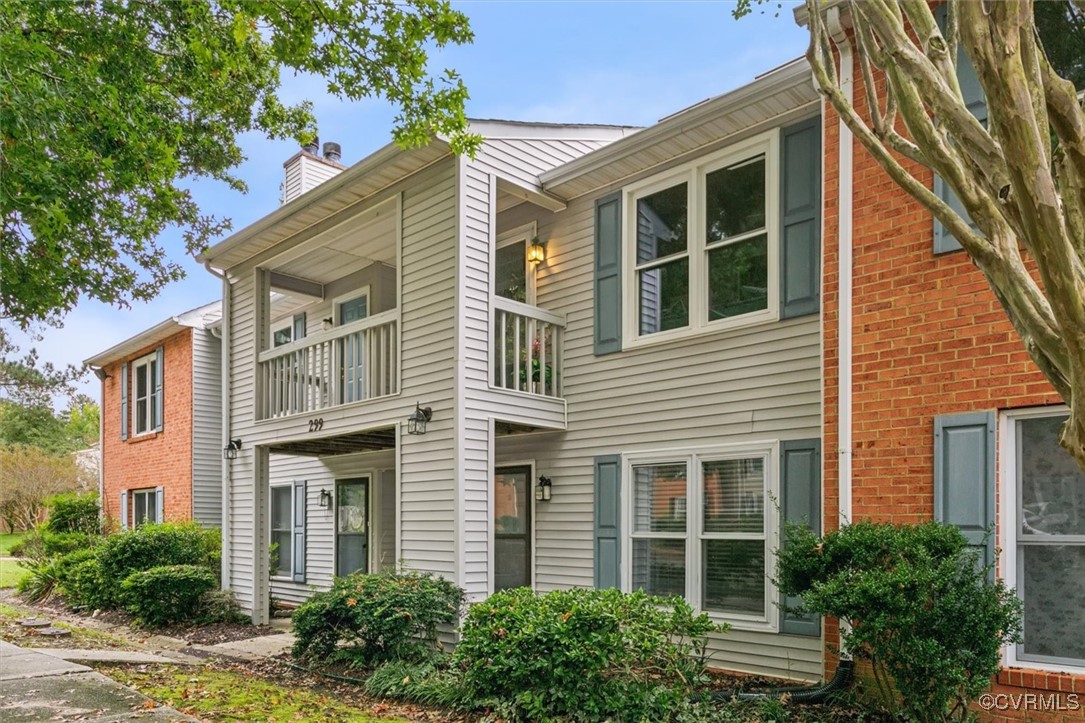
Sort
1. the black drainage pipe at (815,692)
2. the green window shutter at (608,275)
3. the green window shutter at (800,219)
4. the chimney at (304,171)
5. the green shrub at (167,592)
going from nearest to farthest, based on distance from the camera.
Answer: the black drainage pipe at (815,692), the green window shutter at (800,219), the green window shutter at (608,275), the green shrub at (167,592), the chimney at (304,171)

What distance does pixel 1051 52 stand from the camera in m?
5.74

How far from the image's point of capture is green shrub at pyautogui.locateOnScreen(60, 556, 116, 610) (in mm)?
12953

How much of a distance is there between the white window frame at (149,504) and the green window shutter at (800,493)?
1473 cm

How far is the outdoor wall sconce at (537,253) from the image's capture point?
9750 mm

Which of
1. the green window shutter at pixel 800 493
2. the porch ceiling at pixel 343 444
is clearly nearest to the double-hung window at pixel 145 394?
the porch ceiling at pixel 343 444

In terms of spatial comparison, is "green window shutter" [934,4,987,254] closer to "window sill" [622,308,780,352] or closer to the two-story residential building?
the two-story residential building

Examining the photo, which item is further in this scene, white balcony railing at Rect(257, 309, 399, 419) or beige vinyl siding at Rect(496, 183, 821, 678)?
white balcony railing at Rect(257, 309, 399, 419)

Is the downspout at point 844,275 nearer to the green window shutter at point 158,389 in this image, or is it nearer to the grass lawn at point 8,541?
the green window shutter at point 158,389

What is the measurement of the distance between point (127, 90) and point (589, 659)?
5.45 metres

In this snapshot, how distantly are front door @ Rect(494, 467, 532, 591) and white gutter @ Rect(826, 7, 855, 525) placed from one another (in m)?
4.32

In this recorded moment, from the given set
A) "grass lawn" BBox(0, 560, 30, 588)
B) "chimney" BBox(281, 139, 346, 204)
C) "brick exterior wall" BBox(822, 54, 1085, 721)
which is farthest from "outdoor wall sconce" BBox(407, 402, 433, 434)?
"grass lawn" BBox(0, 560, 30, 588)

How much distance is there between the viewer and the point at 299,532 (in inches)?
552

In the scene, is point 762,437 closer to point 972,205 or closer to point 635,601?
point 635,601

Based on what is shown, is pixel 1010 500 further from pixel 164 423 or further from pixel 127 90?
pixel 164 423
